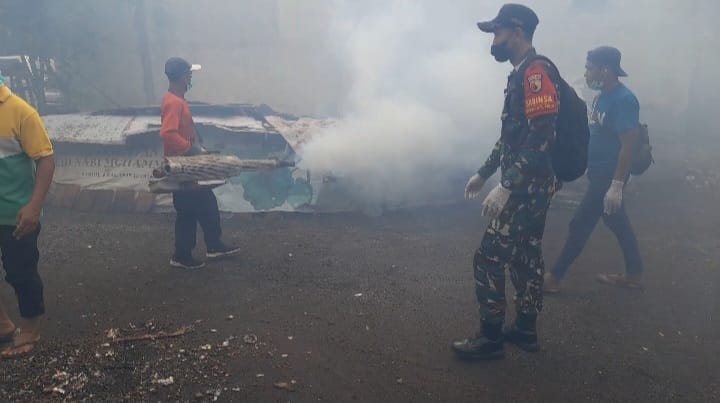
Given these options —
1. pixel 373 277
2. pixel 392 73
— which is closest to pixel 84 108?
pixel 392 73

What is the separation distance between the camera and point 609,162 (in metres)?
4.61

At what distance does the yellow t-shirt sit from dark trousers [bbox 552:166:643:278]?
13.9ft

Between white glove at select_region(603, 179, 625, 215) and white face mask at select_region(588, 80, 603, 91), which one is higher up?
white face mask at select_region(588, 80, 603, 91)

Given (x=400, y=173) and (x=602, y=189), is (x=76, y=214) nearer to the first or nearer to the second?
(x=400, y=173)

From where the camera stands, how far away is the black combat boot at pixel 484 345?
134 inches

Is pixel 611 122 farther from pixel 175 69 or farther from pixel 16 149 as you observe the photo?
pixel 16 149

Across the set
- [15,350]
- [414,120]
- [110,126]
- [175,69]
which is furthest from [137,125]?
[15,350]

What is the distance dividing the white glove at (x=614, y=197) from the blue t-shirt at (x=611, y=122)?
0.92ft

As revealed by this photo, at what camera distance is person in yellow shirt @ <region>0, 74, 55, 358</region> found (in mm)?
3072

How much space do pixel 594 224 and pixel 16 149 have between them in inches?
182

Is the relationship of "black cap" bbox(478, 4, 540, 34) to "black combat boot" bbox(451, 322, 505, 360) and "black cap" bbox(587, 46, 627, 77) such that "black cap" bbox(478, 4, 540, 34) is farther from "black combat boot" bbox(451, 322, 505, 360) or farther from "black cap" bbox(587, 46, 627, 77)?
"black combat boot" bbox(451, 322, 505, 360)

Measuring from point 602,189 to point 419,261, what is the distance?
1.89m

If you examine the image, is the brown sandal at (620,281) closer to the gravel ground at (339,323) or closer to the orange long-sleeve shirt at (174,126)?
the gravel ground at (339,323)

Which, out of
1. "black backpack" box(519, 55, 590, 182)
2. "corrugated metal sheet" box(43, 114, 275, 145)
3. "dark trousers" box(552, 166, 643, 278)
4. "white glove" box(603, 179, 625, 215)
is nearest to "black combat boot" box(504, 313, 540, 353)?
"black backpack" box(519, 55, 590, 182)
